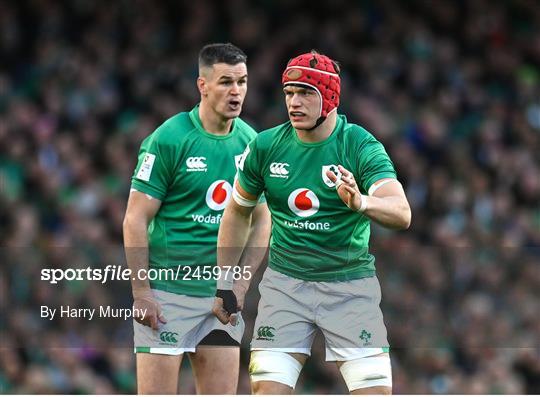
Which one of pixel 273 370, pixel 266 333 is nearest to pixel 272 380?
pixel 273 370

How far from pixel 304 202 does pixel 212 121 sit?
1072mm

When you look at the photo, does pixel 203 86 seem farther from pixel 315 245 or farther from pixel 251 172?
pixel 315 245

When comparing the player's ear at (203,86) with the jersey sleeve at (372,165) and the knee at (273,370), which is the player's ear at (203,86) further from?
the knee at (273,370)

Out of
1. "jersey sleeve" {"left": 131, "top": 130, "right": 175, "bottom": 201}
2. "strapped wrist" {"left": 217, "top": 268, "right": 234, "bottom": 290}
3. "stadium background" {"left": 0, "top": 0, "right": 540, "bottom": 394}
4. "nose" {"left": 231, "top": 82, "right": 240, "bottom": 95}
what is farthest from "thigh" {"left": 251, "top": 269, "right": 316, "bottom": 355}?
"stadium background" {"left": 0, "top": 0, "right": 540, "bottom": 394}

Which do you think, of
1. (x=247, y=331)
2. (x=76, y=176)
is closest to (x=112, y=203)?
(x=76, y=176)

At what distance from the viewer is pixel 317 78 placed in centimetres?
692

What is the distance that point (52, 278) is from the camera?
8.87 meters

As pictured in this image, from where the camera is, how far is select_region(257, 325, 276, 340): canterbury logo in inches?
275

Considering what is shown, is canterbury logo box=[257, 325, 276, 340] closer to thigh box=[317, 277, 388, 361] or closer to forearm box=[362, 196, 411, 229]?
thigh box=[317, 277, 388, 361]

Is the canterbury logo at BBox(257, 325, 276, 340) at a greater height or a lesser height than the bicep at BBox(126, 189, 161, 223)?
lesser

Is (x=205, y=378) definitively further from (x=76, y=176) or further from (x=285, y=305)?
(x=76, y=176)

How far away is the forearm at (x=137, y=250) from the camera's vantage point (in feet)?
24.8

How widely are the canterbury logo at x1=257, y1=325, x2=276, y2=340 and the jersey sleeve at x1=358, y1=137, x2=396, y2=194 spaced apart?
860mm

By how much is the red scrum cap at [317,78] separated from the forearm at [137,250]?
126cm
